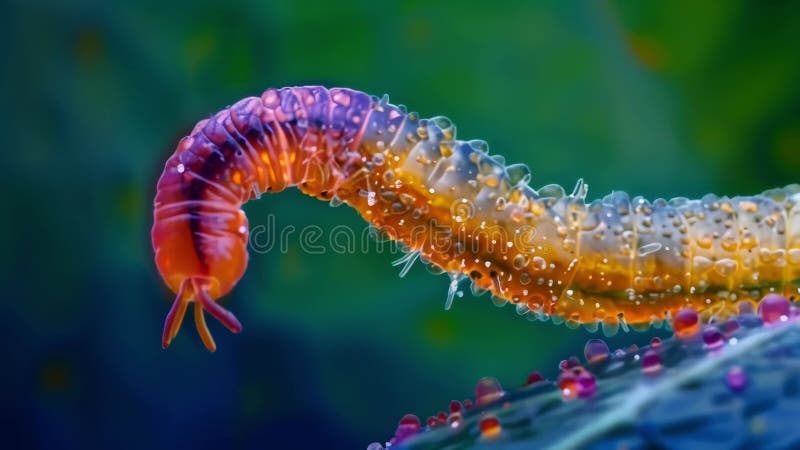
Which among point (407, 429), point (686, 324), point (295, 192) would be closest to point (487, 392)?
point (407, 429)

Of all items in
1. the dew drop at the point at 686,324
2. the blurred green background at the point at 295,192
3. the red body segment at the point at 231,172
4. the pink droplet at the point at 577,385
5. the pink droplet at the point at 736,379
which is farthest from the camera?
the blurred green background at the point at 295,192

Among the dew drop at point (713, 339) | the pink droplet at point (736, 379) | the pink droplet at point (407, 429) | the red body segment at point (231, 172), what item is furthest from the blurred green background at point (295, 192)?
the pink droplet at point (736, 379)

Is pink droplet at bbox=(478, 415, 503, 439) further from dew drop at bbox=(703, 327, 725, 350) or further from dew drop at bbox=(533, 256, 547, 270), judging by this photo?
dew drop at bbox=(533, 256, 547, 270)

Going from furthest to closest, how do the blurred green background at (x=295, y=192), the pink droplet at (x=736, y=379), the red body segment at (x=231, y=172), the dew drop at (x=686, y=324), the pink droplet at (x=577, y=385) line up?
the blurred green background at (x=295, y=192)
the red body segment at (x=231, y=172)
the dew drop at (x=686, y=324)
the pink droplet at (x=577, y=385)
the pink droplet at (x=736, y=379)

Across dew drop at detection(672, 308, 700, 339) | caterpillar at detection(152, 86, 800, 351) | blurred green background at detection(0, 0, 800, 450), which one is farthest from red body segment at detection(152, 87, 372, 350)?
blurred green background at detection(0, 0, 800, 450)

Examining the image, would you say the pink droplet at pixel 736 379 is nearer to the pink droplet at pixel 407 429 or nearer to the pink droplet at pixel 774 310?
the pink droplet at pixel 774 310

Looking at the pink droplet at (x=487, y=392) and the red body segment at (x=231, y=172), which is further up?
the red body segment at (x=231, y=172)
